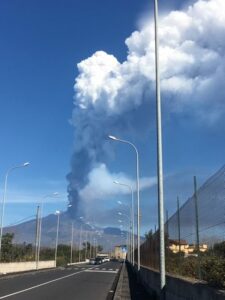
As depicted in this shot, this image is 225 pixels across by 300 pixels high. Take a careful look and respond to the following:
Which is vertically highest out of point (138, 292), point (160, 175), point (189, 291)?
point (160, 175)

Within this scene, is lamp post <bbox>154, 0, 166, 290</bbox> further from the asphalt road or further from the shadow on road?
the asphalt road

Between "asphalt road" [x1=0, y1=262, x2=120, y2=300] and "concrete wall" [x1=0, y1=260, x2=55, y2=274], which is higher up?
"concrete wall" [x1=0, y1=260, x2=55, y2=274]

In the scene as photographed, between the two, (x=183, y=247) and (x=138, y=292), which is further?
(x=138, y=292)

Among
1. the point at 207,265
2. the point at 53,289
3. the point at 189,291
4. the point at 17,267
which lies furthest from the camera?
the point at 17,267

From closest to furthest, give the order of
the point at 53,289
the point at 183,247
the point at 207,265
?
the point at 207,265 → the point at 183,247 → the point at 53,289

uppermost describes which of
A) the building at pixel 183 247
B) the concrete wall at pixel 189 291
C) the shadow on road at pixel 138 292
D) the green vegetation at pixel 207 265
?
the building at pixel 183 247

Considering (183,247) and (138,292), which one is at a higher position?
(183,247)

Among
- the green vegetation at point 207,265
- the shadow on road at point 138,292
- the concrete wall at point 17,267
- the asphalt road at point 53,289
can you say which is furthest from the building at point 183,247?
the concrete wall at point 17,267

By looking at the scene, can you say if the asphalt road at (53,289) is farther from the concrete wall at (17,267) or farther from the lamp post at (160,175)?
the concrete wall at (17,267)

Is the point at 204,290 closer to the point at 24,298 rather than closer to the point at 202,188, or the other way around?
the point at 202,188

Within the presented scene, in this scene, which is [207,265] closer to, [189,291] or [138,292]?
[189,291]

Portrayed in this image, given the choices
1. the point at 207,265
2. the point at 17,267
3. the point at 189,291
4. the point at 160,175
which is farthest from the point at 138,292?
the point at 17,267

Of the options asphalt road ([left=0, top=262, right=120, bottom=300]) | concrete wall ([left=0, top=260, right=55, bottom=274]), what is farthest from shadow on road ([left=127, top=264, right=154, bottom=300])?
concrete wall ([left=0, top=260, right=55, bottom=274])

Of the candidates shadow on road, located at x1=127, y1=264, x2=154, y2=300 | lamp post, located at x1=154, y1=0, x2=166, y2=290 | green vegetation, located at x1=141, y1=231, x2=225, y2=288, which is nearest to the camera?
green vegetation, located at x1=141, y1=231, x2=225, y2=288
